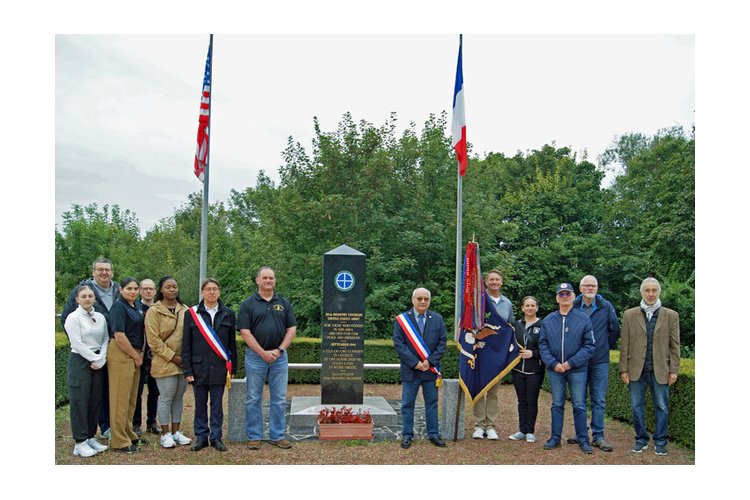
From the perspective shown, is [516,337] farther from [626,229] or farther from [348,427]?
[626,229]

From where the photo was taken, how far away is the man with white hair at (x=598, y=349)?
20.9 ft

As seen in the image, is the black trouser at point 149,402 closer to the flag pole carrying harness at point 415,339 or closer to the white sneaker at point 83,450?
the white sneaker at point 83,450

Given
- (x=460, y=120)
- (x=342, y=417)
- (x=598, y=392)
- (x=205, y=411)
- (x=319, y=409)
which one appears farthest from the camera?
(x=460, y=120)

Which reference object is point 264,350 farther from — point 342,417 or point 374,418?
point 374,418

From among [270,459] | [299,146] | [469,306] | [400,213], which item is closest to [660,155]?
[400,213]

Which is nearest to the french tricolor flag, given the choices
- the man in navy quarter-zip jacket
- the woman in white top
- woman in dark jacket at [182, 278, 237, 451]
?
the man in navy quarter-zip jacket

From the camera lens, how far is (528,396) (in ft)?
22.2

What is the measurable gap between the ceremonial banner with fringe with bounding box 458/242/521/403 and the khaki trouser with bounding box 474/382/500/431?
223 millimetres

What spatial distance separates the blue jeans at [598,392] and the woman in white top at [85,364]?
16.4ft

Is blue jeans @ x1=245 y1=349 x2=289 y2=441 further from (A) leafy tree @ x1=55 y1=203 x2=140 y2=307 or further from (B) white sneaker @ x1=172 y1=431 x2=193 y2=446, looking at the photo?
(A) leafy tree @ x1=55 y1=203 x2=140 y2=307

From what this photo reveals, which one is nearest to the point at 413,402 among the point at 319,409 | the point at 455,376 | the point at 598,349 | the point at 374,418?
the point at 374,418

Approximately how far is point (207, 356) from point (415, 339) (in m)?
2.13

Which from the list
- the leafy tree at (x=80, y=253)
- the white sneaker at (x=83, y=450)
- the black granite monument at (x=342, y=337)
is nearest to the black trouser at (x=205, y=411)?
the white sneaker at (x=83, y=450)

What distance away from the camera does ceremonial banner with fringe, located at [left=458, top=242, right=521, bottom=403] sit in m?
6.66
